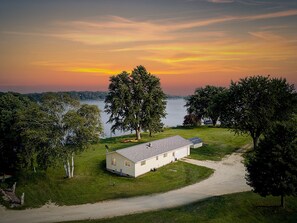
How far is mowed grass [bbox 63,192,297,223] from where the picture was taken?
3014 centimetres

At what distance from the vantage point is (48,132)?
4362 centimetres

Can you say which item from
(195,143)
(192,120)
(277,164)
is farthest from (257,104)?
(192,120)

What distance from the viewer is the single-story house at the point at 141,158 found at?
4788 cm

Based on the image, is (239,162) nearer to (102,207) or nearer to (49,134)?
(102,207)

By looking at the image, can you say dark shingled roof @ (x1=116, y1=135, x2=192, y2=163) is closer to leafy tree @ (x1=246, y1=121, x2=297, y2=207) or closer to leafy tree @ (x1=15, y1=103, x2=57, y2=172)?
leafy tree @ (x1=15, y1=103, x2=57, y2=172)

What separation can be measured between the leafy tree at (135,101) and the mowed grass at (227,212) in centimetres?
3799

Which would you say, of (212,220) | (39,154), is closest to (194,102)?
(39,154)

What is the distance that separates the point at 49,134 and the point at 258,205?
30608 millimetres

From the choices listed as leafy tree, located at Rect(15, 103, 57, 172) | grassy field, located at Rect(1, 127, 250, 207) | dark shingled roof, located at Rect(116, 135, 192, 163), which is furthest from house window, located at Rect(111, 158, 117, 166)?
leafy tree, located at Rect(15, 103, 57, 172)

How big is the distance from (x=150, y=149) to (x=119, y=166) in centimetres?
682

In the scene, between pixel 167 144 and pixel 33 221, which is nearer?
pixel 33 221

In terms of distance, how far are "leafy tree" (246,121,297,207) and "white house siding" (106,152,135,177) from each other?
68.2 ft

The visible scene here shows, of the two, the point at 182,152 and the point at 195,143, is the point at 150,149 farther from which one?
the point at 195,143

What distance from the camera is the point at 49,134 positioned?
43875 millimetres
